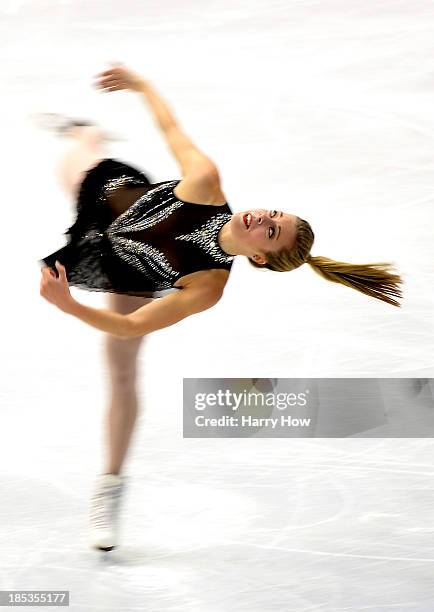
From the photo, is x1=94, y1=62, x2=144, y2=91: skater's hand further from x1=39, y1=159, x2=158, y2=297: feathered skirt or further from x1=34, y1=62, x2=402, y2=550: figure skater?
x1=39, y1=159, x2=158, y2=297: feathered skirt

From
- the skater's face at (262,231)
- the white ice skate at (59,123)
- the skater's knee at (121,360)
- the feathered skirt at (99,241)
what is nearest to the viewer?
the skater's face at (262,231)

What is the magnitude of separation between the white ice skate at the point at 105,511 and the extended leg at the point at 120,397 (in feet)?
0.08

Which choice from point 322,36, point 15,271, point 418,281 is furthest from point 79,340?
point 322,36

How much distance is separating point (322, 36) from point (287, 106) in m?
0.20

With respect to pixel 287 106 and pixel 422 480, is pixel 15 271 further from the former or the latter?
pixel 422 480

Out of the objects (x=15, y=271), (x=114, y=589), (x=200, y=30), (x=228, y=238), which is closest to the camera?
(x=228, y=238)

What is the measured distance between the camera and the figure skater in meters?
2.08

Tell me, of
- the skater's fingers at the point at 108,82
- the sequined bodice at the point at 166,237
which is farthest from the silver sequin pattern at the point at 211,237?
the skater's fingers at the point at 108,82

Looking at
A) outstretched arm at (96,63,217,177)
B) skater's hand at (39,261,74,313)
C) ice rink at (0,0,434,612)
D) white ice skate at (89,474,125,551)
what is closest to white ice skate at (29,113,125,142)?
ice rink at (0,0,434,612)

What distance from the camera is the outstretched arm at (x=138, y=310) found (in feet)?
6.27

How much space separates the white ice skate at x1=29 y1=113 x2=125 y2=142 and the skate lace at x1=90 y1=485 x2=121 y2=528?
78 centimetres

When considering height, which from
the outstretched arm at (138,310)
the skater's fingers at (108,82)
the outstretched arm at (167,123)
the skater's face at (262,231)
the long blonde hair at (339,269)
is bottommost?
the outstretched arm at (138,310)

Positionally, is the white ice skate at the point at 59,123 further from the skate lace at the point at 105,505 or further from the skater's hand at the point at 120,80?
the skate lace at the point at 105,505

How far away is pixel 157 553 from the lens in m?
2.29
